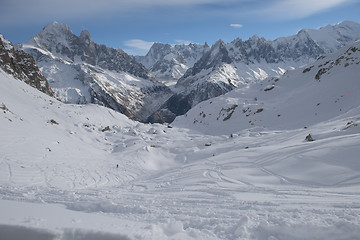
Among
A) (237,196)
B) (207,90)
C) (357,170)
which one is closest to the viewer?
(237,196)

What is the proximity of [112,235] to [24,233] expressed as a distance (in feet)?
8.11

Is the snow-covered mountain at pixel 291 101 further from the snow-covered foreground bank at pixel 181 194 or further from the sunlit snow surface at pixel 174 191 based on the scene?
the snow-covered foreground bank at pixel 181 194

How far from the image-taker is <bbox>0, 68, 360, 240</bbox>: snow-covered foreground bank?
6457mm

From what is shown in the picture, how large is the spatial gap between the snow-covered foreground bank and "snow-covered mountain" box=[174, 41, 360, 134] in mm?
15816

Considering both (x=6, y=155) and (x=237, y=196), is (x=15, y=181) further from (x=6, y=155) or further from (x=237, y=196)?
(x=237, y=196)

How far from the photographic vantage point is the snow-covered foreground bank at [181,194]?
646 centimetres

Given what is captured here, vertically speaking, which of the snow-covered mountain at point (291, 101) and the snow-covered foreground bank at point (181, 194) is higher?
the snow-covered mountain at point (291, 101)

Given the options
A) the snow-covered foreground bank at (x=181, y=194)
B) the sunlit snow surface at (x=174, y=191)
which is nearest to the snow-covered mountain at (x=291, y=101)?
the sunlit snow surface at (x=174, y=191)

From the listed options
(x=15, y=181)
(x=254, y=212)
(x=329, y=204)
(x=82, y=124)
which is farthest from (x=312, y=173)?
(x=82, y=124)

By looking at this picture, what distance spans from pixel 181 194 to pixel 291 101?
37.0 meters

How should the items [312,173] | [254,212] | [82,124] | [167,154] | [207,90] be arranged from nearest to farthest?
[254,212] < [312,173] < [167,154] < [82,124] < [207,90]

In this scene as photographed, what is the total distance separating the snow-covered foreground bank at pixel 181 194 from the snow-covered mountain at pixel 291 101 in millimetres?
15816

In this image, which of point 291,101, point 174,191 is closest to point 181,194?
point 174,191

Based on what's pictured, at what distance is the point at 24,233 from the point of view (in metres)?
6.41
